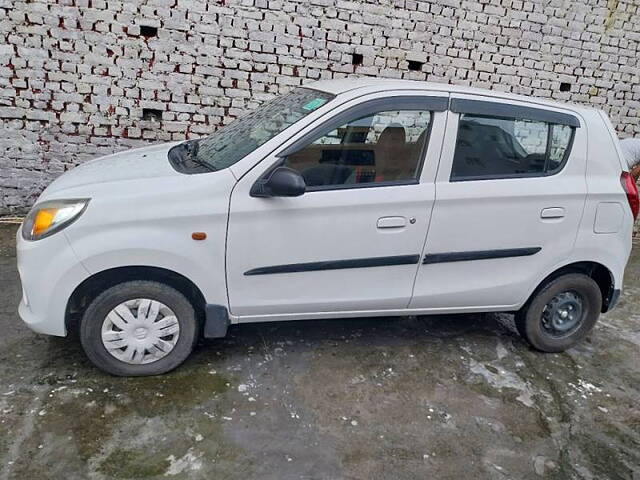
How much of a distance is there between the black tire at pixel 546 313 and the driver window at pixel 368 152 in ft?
4.66

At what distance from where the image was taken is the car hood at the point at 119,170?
2898mm

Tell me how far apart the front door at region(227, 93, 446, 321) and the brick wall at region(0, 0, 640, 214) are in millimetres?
3282

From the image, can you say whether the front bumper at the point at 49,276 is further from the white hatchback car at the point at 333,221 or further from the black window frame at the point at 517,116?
the black window frame at the point at 517,116

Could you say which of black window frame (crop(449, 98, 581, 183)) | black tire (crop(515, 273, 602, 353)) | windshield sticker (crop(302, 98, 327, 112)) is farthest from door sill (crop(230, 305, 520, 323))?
windshield sticker (crop(302, 98, 327, 112))

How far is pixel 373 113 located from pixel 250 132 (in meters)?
0.83

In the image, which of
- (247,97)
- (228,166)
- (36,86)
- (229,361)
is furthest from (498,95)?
(36,86)

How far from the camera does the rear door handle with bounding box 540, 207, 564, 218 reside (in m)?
3.29

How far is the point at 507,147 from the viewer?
329 centimetres

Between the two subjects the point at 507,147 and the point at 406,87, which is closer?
the point at 406,87

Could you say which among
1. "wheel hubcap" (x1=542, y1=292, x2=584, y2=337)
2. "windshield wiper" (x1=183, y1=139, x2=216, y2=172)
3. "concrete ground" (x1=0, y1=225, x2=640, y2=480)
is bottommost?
"concrete ground" (x1=0, y1=225, x2=640, y2=480)

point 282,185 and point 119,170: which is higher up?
point 282,185

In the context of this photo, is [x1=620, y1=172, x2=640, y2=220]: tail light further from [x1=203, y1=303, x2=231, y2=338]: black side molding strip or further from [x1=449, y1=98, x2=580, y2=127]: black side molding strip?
[x1=203, y1=303, x2=231, y2=338]: black side molding strip

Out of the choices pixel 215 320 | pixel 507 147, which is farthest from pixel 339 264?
pixel 507 147

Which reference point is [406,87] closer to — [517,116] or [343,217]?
[517,116]
